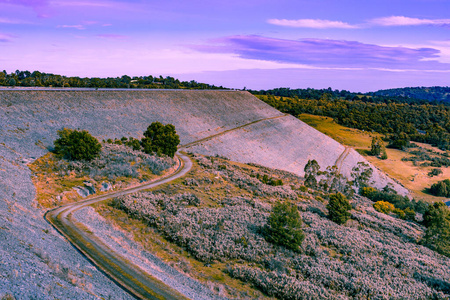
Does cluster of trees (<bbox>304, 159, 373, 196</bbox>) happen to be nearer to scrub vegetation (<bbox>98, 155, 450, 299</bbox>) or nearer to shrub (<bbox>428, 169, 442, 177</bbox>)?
scrub vegetation (<bbox>98, 155, 450, 299</bbox>)

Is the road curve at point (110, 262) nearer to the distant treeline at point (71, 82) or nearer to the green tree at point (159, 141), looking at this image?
the green tree at point (159, 141)

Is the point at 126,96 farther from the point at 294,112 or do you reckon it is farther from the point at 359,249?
the point at 294,112

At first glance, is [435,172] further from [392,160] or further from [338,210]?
[338,210]

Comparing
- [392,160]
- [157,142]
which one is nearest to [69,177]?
[157,142]

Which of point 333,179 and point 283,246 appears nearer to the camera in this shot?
point 283,246

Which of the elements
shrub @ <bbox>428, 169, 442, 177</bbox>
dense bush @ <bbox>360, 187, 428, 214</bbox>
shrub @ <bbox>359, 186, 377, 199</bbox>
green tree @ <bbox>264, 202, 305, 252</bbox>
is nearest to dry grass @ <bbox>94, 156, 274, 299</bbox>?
green tree @ <bbox>264, 202, 305, 252</bbox>

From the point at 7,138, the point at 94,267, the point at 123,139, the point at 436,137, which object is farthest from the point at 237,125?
the point at 436,137

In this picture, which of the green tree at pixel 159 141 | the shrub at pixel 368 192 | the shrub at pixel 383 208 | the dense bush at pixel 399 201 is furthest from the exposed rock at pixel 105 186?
the shrub at pixel 368 192
